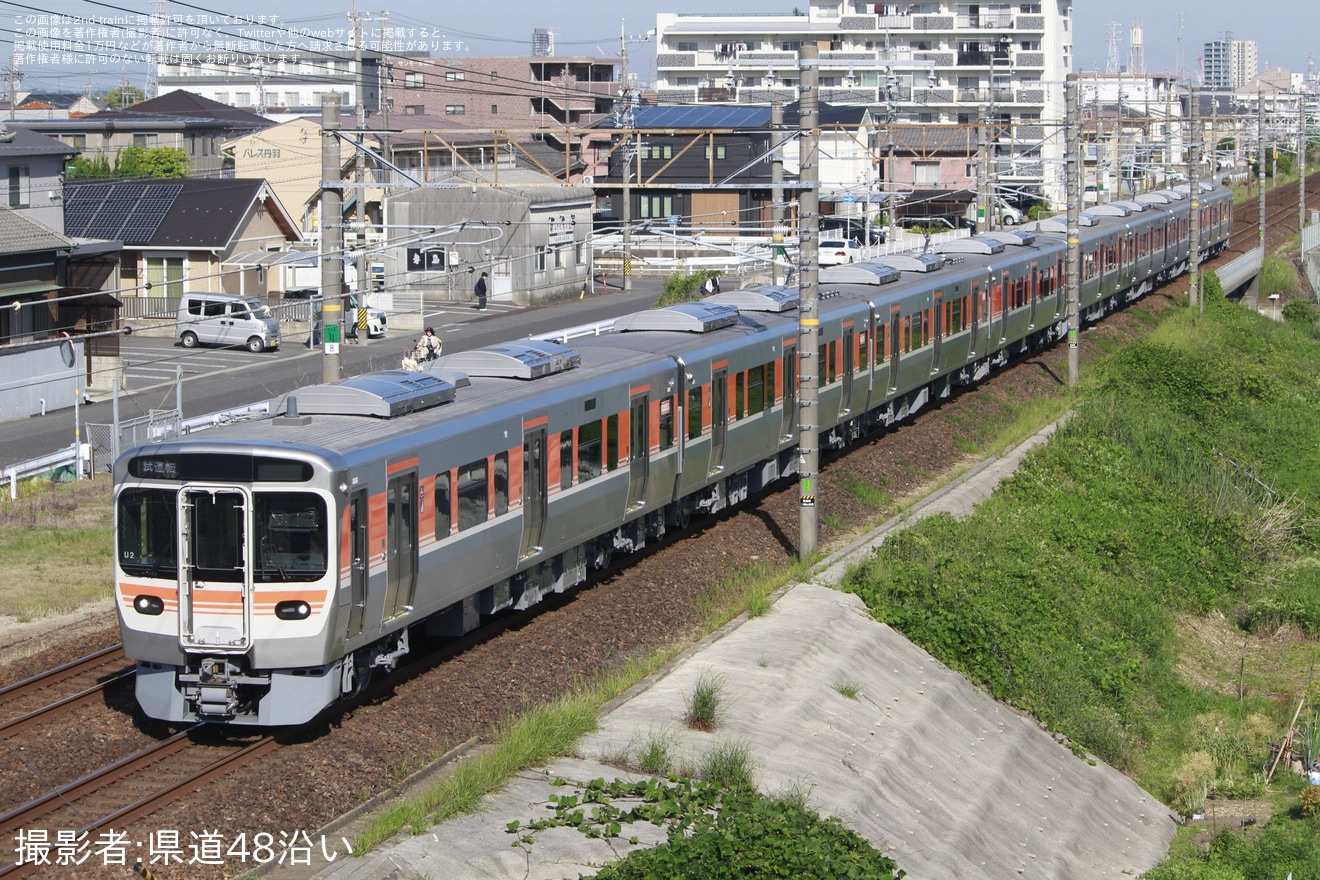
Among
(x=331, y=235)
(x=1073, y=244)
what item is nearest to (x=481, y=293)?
(x=1073, y=244)

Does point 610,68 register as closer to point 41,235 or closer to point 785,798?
point 41,235

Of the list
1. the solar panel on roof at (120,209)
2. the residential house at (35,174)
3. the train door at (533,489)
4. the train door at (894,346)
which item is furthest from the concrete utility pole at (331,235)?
the solar panel on roof at (120,209)

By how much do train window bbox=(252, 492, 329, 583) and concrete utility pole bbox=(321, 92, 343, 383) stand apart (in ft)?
19.9

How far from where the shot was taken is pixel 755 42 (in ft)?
267

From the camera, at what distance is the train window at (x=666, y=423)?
16.0 metres

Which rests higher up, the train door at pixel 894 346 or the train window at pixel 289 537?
the train door at pixel 894 346

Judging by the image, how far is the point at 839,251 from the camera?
49406mm

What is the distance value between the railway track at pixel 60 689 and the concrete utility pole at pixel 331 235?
181 inches

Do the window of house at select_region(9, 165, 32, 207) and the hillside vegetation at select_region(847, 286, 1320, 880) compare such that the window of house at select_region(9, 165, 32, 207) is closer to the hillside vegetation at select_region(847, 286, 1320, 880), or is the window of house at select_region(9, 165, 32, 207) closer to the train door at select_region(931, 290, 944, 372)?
the train door at select_region(931, 290, 944, 372)

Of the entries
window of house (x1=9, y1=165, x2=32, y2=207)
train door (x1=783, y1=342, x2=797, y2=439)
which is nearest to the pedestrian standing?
window of house (x1=9, y1=165, x2=32, y2=207)

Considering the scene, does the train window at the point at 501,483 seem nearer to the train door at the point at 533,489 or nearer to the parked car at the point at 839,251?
the train door at the point at 533,489

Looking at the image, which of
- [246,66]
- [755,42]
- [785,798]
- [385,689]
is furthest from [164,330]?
[246,66]

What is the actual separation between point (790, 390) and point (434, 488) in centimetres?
842

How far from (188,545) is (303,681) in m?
1.20
